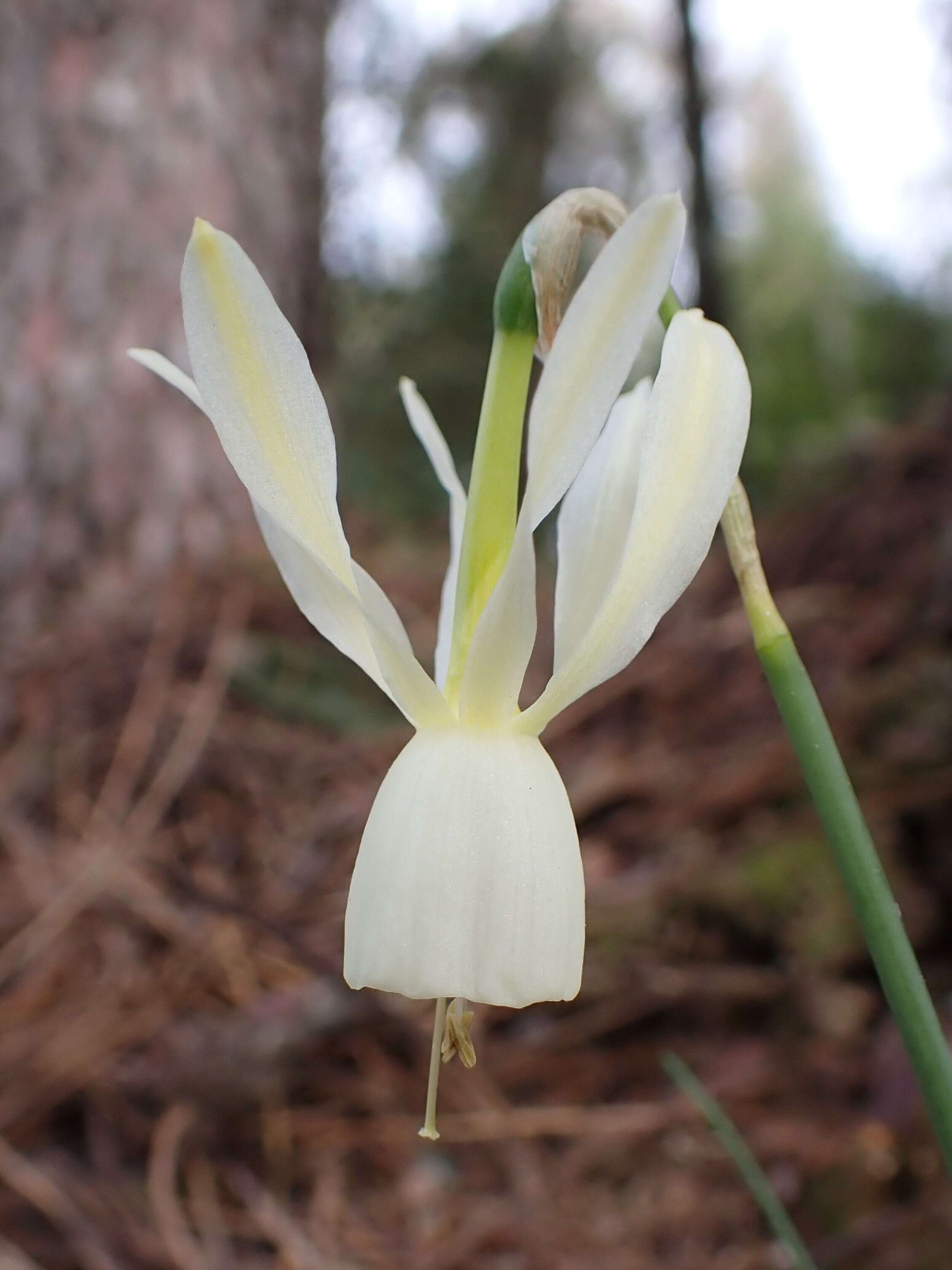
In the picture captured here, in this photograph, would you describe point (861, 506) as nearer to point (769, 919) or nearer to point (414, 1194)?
point (769, 919)

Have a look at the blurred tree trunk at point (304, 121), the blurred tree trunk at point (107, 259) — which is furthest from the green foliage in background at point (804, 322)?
the blurred tree trunk at point (107, 259)

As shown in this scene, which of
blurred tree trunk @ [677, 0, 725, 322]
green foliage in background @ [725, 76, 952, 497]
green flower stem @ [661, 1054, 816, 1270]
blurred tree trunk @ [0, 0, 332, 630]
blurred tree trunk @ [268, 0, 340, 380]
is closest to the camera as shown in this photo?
green flower stem @ [661, 1054, 816, 1270]

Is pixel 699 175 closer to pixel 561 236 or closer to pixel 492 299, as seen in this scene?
pixel 492 299

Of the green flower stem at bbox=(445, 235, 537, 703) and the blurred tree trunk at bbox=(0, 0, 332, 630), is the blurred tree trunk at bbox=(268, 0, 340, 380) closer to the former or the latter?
the blurred tree trunk at bbox=(0, 0, 332, 630)

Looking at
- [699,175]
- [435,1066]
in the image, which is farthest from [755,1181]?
[699,175]

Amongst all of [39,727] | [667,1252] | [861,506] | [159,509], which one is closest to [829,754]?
[667,1252]

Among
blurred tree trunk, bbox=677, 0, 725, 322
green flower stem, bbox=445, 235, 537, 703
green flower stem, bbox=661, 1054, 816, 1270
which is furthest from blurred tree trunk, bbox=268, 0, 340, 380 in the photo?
blurred tree trunk, bbox=677, 0, 725, 322
